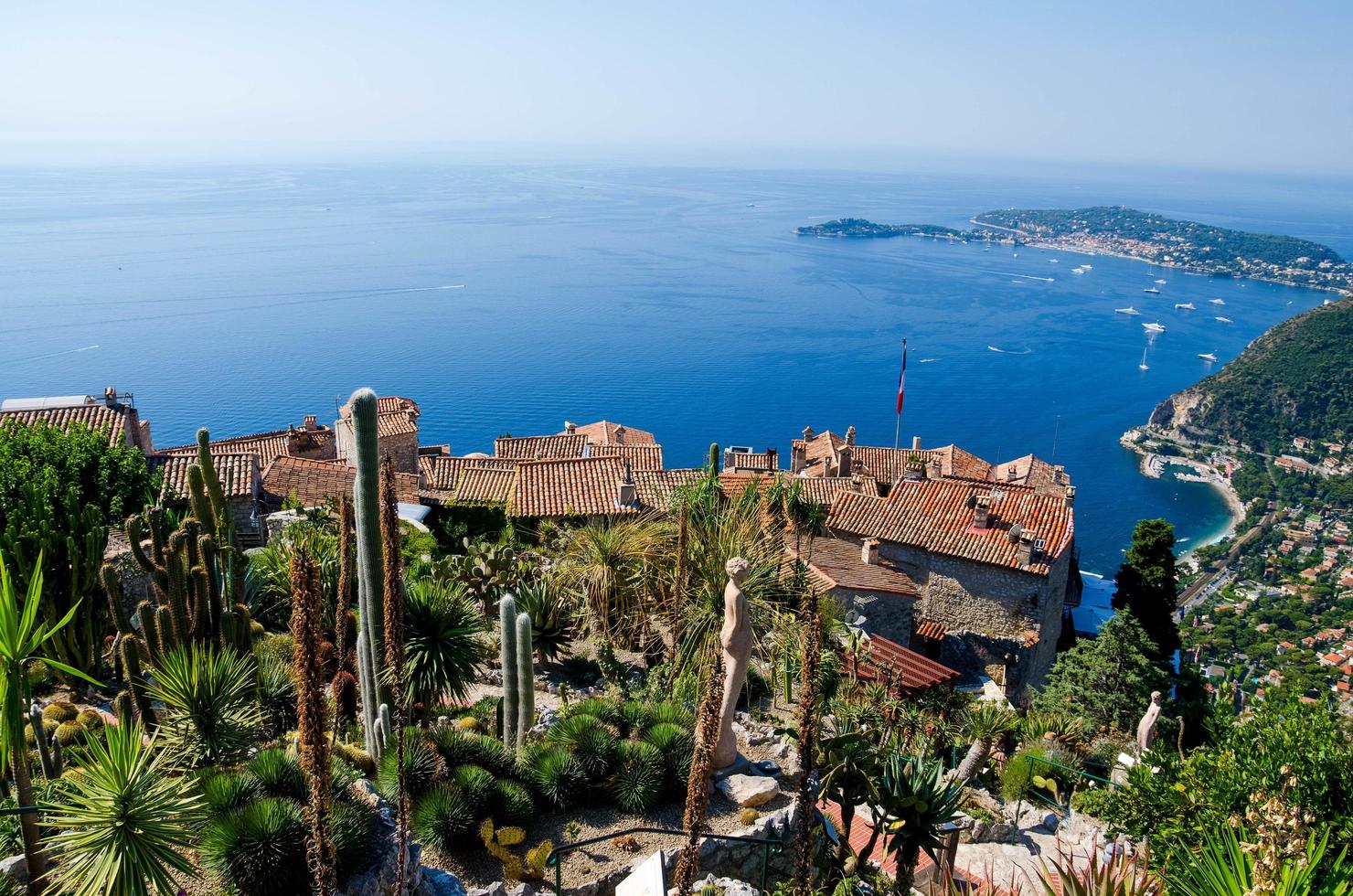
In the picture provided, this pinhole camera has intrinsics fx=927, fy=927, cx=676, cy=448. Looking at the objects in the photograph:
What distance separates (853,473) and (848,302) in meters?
92.0

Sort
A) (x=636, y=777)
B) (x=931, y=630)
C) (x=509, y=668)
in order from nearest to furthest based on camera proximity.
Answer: (x=636, y=777) → (x=509, y=668) → (x=931, y=630)

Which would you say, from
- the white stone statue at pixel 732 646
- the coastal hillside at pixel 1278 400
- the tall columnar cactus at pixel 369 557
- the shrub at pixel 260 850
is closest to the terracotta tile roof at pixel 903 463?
the white stone statue at pixel 732 646

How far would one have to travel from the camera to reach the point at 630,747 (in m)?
9.70

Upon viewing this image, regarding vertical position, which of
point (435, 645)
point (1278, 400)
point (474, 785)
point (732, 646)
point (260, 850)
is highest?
point (732, 646)

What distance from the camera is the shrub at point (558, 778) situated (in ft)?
30.6

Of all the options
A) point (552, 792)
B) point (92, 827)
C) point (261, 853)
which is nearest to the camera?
point (92, 827)

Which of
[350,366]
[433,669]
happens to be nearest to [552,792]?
[433,669]

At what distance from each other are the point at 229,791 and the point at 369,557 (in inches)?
85.1

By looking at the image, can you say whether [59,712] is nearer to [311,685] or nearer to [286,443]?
[311,685]

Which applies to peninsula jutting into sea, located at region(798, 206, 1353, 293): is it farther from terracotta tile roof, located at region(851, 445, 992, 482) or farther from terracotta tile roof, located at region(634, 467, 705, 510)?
terracotta tile roof, located at region(634, 467, 705, 510)

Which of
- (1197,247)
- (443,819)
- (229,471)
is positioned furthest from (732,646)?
(1197,247)

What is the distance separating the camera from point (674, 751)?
32.3 ft

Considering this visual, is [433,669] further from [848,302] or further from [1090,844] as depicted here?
[848,302]

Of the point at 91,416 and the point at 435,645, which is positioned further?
the point at 91,416
